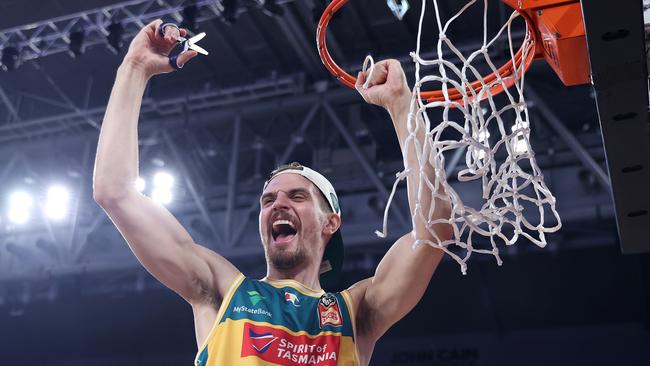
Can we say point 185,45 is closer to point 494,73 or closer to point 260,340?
point 260,340

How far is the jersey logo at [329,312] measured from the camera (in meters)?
2.22

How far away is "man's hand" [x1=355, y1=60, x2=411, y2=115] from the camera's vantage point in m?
2.28

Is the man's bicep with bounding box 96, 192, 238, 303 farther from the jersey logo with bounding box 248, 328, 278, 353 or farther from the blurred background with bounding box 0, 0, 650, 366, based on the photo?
the blurred background with bounding box 0, 0, 650, 366

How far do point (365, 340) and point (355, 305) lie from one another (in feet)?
0.36

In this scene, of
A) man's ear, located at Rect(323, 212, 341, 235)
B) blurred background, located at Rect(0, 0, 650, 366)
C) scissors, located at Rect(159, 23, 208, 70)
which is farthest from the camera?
A: blurred background, located at Rect(0, 0, 650, 366)

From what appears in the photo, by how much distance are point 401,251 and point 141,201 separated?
0.79 metres

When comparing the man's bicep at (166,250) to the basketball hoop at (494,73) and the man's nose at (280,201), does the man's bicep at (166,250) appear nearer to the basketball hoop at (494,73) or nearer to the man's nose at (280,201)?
the man's nose at (280,201)

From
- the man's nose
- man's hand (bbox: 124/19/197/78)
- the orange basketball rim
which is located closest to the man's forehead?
the man's nose

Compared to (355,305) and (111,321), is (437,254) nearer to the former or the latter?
(355,305)

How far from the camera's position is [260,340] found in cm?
212

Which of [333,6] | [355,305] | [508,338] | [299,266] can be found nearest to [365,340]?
[355,305]

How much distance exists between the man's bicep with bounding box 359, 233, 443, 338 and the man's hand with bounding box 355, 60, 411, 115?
41cm

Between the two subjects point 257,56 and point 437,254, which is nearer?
point 437,254

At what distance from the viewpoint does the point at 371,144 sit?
24.5ft
